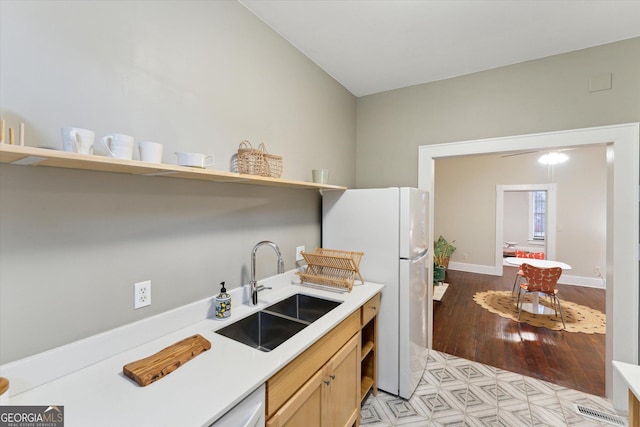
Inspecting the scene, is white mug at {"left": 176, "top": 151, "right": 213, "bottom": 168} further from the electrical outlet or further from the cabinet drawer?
the cabinet drawer

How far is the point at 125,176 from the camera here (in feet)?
Answer: 3.73

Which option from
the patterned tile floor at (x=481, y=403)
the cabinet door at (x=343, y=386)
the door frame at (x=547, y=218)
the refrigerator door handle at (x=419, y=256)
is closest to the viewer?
the cabinet door at (x=343, y=386)

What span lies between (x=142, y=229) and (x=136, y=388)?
1.99 ft

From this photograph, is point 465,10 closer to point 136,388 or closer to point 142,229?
point 142,229

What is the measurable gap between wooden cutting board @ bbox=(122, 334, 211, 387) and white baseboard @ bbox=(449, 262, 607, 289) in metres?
6.19

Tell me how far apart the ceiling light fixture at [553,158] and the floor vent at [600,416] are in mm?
4527

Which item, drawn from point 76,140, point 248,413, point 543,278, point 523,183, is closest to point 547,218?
point 523,183

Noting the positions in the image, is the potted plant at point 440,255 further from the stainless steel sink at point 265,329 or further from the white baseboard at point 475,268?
the stainless steel sink at point 265,329

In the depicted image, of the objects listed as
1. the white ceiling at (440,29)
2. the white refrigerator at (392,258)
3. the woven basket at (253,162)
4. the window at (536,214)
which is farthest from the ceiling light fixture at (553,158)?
the woven basket at (253,162)

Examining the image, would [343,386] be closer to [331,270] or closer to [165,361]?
[331,270]

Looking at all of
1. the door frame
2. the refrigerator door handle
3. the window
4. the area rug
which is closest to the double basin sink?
the refrigerator door handle

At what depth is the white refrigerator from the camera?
6.66ft

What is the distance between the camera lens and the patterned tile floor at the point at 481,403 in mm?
1874

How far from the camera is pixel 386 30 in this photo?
6.23 feet
